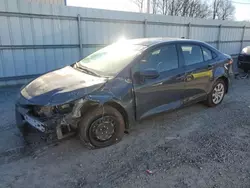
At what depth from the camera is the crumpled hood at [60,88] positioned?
2501mm

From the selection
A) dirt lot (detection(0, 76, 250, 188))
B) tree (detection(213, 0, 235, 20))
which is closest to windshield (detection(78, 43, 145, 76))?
dirt lot (detection(0, 76, 250, 188))

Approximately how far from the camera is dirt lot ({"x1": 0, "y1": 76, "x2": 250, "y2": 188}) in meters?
2.27

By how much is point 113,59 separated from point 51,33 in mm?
4078

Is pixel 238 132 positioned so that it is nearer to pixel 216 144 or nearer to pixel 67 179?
pixel 216 144

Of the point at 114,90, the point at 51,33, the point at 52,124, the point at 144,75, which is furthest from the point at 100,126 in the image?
the point at 51,33

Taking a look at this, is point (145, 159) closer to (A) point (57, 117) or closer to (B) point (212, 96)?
(A) point (57, 117)

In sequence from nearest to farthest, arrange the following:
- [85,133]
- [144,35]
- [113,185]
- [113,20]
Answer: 1. [113,185]
2. [85,133]
3. [113,20]
4. [144,35]

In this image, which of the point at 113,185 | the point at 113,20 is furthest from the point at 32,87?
the point at 113,20

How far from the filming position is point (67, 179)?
2.29 meters

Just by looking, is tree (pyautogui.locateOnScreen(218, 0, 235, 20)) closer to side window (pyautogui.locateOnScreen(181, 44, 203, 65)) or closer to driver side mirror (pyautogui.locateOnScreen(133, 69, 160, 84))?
side window (pyautogui.locateOnScreen(181, 44, 203, 65))

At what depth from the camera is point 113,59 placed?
335 centimetres

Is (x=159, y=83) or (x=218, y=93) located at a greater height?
(x=159, y=83)

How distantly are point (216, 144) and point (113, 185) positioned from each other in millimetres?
1823

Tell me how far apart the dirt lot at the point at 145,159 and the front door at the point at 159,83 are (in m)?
0.47
